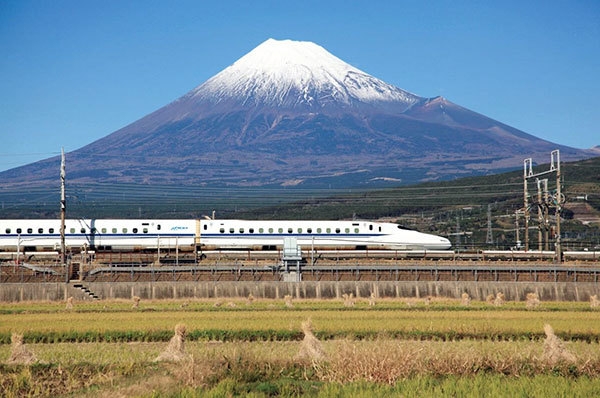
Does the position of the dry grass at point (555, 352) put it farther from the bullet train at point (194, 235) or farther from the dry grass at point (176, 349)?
the bullet train at point (194, 235)

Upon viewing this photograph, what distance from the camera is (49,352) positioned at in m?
27.7

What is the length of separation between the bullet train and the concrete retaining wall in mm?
11974

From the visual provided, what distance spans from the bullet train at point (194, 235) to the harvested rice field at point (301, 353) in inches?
978

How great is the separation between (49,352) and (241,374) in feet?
30.6

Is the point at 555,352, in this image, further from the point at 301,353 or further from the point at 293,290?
the point at 293,290

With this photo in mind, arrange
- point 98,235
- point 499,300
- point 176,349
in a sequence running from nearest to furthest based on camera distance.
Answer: point 176,349
point 499,300
point 98,235

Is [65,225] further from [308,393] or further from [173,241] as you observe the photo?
[308,393]

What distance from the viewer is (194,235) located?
67875mm

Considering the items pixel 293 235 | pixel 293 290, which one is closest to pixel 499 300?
pixel 293 290

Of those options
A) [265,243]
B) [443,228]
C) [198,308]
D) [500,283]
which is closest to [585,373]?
[198,308]

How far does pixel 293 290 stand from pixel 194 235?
1657 cm

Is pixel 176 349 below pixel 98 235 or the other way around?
below

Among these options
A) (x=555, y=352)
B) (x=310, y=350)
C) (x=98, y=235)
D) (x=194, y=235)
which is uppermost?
(x=98, y=235)

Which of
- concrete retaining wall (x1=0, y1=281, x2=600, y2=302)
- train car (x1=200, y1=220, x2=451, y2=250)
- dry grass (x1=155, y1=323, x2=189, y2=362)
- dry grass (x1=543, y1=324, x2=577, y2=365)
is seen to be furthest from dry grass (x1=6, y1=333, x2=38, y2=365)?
train car (x1=200, y1=220, x2=451, y2=250)
